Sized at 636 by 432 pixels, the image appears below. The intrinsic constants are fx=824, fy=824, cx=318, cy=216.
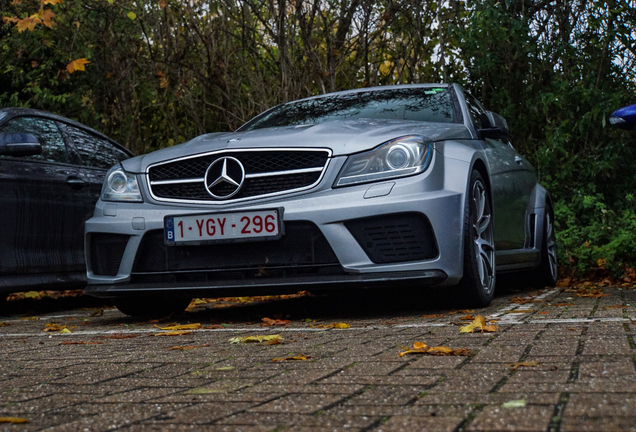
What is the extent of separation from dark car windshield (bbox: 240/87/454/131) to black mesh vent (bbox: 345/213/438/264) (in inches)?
49.2

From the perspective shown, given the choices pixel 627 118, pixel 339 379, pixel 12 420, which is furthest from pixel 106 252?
pixel 627 118

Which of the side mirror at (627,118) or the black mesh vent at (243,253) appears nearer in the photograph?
the black mesh vent at (243,253)

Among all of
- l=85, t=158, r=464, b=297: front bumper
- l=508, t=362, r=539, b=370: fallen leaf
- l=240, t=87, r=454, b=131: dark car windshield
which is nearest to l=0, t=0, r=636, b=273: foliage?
l=240, t=87, r=454, b=131: dark car windshield

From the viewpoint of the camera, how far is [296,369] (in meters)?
2.65

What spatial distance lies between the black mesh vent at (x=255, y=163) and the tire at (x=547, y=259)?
284 centimetres

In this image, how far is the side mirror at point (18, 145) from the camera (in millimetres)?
5160

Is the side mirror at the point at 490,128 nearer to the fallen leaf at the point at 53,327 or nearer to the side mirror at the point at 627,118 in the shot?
the side mirror at the point at 627,118

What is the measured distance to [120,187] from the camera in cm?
471

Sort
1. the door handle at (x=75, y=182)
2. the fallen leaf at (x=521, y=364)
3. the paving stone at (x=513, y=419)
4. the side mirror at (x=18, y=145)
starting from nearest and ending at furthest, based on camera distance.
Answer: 1. the paving stone at (x=513, y=419)
2. the fallen leaf at (x=521, y=364)
3. the side mirror at (x=18, y=145)
4. the door handle at (x=75, y=182)

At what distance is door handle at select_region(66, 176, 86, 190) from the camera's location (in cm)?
574

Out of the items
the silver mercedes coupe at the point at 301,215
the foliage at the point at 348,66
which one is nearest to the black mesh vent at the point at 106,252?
the silver mercedes coupe at the point at 301,215

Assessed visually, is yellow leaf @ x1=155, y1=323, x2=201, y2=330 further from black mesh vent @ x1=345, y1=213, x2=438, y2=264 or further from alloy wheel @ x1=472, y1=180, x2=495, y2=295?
alloy wheel @ x1=472, y1=180, x2=495, y2=295

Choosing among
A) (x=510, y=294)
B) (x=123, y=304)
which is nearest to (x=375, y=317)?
(x=123, y=304)

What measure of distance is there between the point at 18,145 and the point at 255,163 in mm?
1761
